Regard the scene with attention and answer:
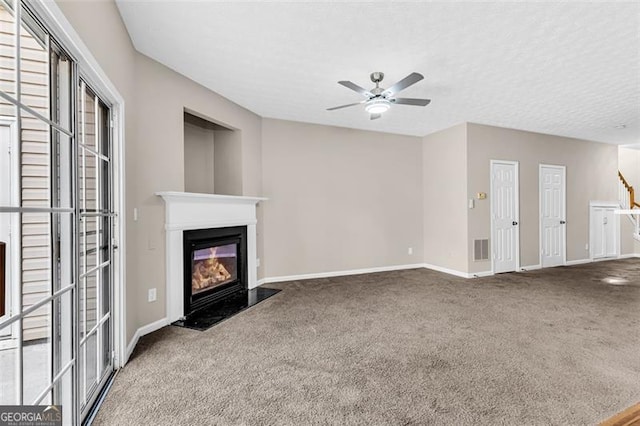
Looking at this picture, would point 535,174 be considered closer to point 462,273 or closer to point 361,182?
point 462,273

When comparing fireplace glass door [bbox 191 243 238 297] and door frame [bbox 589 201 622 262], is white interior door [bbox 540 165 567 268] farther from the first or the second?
fireplace glass door [bbox 191 243 238 297]

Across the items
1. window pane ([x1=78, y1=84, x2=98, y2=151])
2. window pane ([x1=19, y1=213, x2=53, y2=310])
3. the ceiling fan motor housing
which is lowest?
window pane ([x1=19, y1=213, x2=53, y2=310])

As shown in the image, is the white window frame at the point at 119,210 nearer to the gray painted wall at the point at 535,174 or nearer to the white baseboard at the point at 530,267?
the gray painted wall at the point at 535,174

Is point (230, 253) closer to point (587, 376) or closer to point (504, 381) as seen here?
point (504, 381)

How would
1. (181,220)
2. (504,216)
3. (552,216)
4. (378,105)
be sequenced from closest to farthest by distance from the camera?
1. (181,220)
2. (378,105)
3. (504,216)
4. (552,216)

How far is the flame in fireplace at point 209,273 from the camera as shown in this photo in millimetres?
3465

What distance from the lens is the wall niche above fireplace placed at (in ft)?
13.8

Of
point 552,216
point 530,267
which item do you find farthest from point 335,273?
point 552,216

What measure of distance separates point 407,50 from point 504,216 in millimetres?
4131

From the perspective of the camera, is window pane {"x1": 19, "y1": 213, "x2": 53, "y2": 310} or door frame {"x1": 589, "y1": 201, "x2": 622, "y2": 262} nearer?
window pane {"x1": 19, "y1": 213, "x2": 53, "y2": 310}

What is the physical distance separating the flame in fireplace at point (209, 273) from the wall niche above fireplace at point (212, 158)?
1.12 metres

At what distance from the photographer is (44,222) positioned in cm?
130

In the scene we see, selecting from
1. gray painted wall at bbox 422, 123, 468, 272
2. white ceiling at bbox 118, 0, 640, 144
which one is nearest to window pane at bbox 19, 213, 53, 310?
white ceiling at bbox 118, 0, 640, 144

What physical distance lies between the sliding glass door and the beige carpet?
57 centimetres
